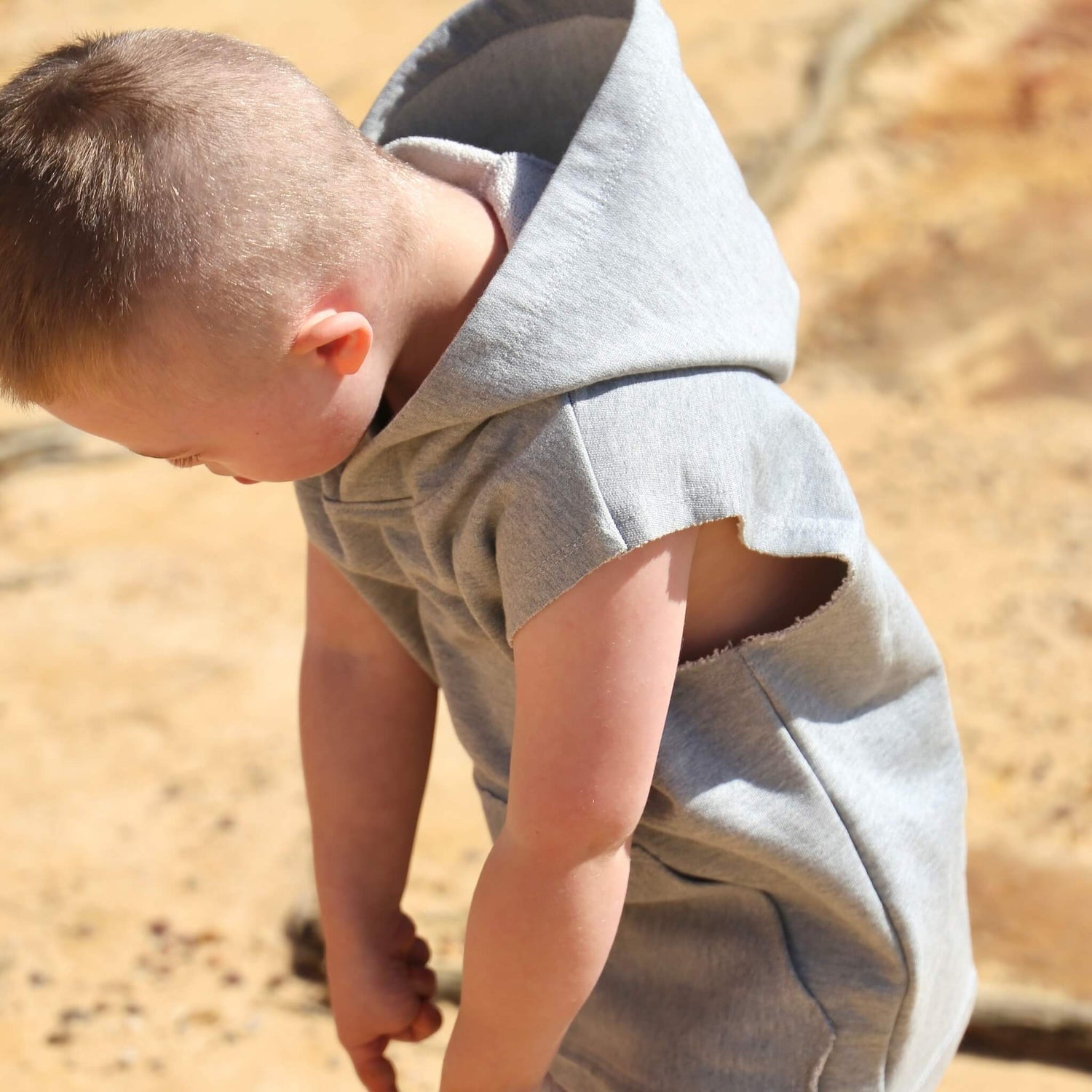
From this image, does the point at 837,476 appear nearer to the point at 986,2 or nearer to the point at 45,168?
the point at 45,168

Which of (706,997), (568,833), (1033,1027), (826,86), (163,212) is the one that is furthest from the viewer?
(826,86)

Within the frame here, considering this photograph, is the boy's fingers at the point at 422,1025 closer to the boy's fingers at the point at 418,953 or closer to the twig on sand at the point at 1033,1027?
the boy's fingers at the point at 418,953

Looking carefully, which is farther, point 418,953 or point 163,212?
point 418,953

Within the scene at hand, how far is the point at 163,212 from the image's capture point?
36.2 inches

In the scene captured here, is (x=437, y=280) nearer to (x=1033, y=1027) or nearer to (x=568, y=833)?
(x=568, y=833)

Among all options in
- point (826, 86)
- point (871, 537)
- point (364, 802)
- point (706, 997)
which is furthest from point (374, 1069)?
point (826, 86)

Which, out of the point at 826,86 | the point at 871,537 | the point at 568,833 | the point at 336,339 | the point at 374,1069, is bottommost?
the point at 871,537

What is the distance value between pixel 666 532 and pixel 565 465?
82 millimetres

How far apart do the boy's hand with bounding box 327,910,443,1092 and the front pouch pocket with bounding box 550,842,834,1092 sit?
0.23 metres

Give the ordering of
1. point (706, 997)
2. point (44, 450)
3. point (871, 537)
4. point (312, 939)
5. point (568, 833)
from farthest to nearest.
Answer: point (44, 450) < point (871, 537) < point (312, 939) < point (706, 997) < point (568, 833)

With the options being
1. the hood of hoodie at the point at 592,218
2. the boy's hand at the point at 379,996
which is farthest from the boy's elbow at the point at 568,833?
the boy's hand at the point at 379,996

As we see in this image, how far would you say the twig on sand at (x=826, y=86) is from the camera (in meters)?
4.61

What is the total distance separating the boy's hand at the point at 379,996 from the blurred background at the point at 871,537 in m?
0.63

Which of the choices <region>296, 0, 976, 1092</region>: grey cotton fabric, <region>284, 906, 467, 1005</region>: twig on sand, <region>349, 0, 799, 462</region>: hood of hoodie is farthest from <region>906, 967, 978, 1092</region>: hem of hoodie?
<region>284, 906, 467, 1005</region>: twig on sand
